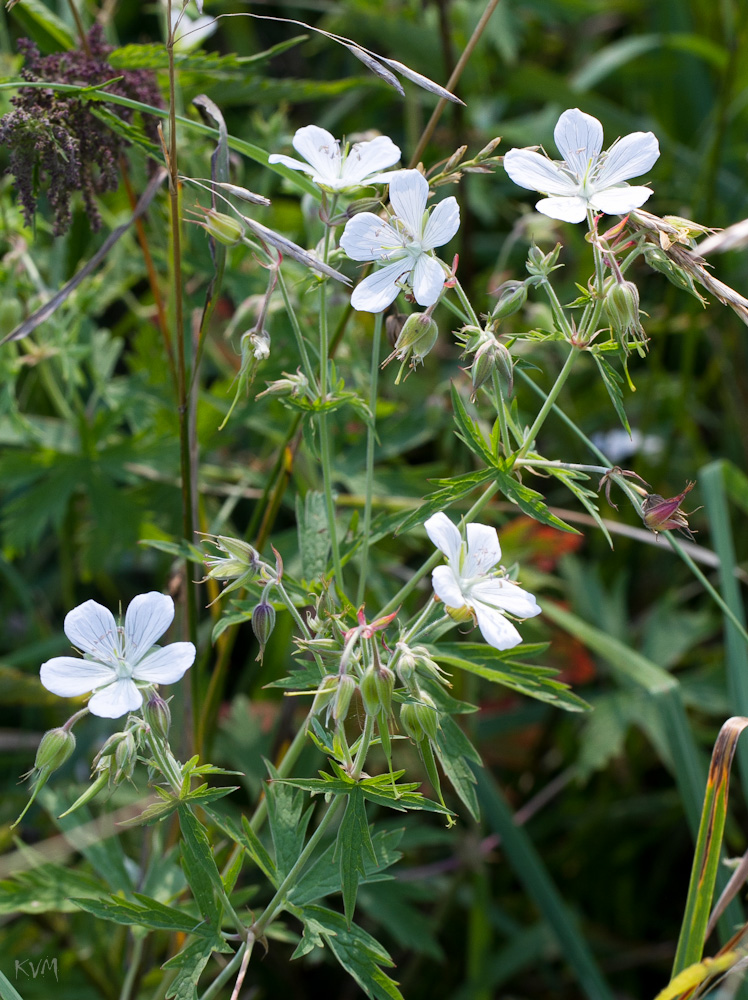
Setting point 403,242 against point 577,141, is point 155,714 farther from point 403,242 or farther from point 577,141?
point 577,141

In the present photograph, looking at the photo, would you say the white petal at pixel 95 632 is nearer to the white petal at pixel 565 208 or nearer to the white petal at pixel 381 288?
the white petal at pixel 381 288

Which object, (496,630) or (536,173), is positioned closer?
(496,630)

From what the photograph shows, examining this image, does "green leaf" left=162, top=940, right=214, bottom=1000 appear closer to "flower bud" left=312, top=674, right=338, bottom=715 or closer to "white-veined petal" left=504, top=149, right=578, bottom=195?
"flower bud" left=312, top=674, right=338, bottom=715

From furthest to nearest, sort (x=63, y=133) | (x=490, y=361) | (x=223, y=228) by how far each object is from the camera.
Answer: (x=63, y=133)
(x=223, y=228)
(x=490, y=361)

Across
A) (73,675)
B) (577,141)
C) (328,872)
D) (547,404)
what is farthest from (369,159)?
(328,872)

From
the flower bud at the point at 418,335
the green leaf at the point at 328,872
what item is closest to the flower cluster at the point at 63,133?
the flower bud at the point at 418,335

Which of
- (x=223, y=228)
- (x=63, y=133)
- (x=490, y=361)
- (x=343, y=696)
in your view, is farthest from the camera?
(x=63, y=133)

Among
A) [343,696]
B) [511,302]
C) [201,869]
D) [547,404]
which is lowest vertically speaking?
[201,869]
